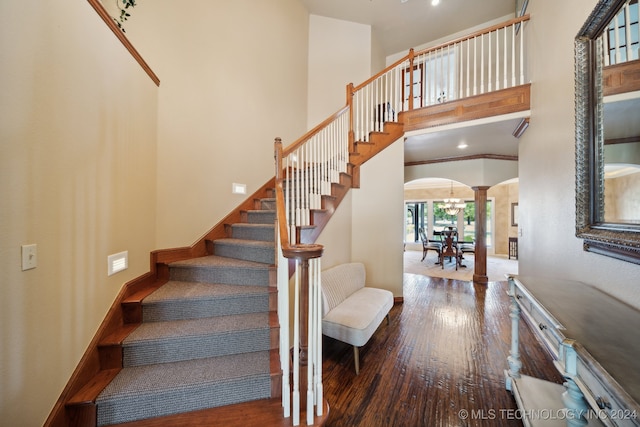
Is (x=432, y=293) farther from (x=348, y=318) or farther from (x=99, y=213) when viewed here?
(x=99, y=213)

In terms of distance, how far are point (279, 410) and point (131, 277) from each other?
1.57 m

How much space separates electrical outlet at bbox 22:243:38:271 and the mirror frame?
2913 millimetres

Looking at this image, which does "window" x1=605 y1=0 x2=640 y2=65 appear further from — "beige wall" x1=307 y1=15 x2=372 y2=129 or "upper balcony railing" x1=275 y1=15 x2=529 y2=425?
"beige wall" x1=307 y1=15 x2=372 y2=129

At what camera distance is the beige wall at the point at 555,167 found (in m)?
1.47

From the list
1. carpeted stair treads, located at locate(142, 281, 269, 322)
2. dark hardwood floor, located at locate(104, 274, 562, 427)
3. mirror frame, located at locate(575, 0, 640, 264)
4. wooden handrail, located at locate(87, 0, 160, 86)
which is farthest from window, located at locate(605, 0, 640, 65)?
wooden handrail, located at locate(87, 0, 160, 86)

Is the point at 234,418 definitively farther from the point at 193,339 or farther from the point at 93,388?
the point at 93,388

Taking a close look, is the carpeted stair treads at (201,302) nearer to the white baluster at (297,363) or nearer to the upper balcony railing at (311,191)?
the upper balcony railing at (311,191)

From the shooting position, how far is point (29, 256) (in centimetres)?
106

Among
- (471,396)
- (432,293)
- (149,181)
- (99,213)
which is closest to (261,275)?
(99,213)

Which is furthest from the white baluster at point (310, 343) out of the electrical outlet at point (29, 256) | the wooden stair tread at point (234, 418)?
the electrical outlet at point (29, 256)

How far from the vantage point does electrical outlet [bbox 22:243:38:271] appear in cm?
104

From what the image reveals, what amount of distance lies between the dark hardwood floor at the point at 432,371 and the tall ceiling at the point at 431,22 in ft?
9.45

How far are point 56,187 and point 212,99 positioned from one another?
82.2 inches

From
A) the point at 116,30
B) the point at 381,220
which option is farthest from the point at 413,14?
the point at 116,30
